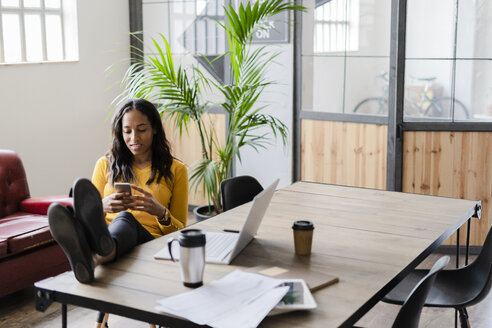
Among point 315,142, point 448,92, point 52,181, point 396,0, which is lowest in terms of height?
point 52,181

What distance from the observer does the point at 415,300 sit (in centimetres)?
186

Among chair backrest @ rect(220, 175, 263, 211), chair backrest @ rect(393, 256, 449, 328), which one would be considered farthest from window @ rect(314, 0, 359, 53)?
chair backrest @ rect(393, 256, 449, 328)

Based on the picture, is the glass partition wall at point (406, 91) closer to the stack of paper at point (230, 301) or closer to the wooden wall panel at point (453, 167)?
the wooden wall panel at point (453, 167)

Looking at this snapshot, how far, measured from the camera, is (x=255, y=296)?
176 cm

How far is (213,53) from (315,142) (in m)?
1.20

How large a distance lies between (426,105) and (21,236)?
9.43 ft

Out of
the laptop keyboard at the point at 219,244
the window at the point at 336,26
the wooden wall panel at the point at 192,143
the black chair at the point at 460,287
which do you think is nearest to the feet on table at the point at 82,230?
the laptop keyboard at the point at 219,244

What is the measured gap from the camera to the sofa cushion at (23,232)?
140 inches

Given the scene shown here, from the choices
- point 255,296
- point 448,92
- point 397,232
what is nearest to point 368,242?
point 397,232

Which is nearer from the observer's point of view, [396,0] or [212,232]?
[212,232]

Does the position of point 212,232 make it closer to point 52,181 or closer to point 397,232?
point 397,232

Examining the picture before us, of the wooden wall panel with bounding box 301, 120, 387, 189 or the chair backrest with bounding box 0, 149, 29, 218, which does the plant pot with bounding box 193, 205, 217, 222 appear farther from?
the chair backrest with bounding box 0, 149, 29, 218

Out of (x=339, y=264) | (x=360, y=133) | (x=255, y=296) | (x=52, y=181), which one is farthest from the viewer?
(x=52, y=181)

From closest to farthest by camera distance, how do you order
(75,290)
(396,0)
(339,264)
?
1. (75,290)
2. (339,264)
3. (396,0)
